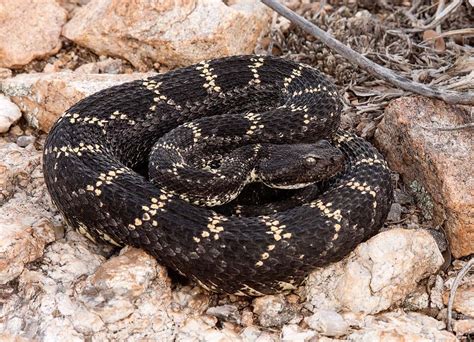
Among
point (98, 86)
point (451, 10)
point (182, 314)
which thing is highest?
point (451, 10)

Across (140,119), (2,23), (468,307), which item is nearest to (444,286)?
(468,307)

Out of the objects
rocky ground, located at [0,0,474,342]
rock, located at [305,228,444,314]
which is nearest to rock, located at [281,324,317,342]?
rocky ground, located at [0,0,474,342]

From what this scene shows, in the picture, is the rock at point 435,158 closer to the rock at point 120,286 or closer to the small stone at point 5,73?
the rock at point 120,286

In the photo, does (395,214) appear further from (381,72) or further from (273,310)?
(273,310)

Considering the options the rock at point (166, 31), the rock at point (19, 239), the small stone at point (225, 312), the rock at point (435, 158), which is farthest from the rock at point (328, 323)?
the rock at point (166, 31)

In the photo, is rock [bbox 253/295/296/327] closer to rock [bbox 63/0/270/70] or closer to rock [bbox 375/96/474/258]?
rock [bbox 375/96/474/258]

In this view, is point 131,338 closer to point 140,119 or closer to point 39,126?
point 140,119
